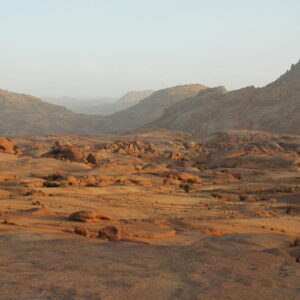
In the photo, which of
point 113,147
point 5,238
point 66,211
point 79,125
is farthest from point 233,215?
point 79,125

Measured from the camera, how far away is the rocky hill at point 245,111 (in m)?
76.4

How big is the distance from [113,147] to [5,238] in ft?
134

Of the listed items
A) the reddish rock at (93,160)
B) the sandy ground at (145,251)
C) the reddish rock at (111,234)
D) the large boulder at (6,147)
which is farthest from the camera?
the reddish rock at (93,160)

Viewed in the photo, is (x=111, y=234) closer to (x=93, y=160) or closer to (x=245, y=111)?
(x=93, y=160)

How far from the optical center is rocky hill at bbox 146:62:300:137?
76375mm

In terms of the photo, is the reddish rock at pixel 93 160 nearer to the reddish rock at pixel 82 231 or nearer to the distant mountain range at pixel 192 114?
the reddish rock at pixel 82 231

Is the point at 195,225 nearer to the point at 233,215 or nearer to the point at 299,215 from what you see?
the point at 233,215

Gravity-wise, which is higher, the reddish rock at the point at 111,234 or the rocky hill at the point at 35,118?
the rocky hill at the point at 35,118

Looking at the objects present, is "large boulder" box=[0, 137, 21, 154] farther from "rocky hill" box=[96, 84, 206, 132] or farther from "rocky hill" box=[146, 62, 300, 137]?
"rocky hill" box=[96, 84, 206, 132]

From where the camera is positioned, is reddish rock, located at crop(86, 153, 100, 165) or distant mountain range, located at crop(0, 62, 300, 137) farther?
distant mountain range, located at crop(0, 62, 300, 137)

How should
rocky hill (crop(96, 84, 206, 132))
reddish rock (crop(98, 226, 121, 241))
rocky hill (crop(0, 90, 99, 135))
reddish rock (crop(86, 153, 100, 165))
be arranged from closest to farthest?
1. reddish rock (crop(98, 226, 121, 241))
2. reddish rock (crop(86, 153, 100, 165))
3. rocky hill (crop(0, 90, 99, 135))
4. rocky hill (crop(96, 84, 206, 132))

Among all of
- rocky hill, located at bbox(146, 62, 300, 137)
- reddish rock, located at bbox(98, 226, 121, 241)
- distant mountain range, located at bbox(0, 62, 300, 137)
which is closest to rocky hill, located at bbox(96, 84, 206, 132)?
distant mountain range, located at bbox(0, 62, 300, 137)

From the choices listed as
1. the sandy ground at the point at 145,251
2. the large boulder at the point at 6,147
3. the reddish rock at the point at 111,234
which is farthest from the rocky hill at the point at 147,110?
the reddish rock at the point at 111,234

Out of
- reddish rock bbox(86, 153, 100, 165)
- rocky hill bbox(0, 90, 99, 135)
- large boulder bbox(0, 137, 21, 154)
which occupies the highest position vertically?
rocky hill bbox(0, 90, 99, 135)
